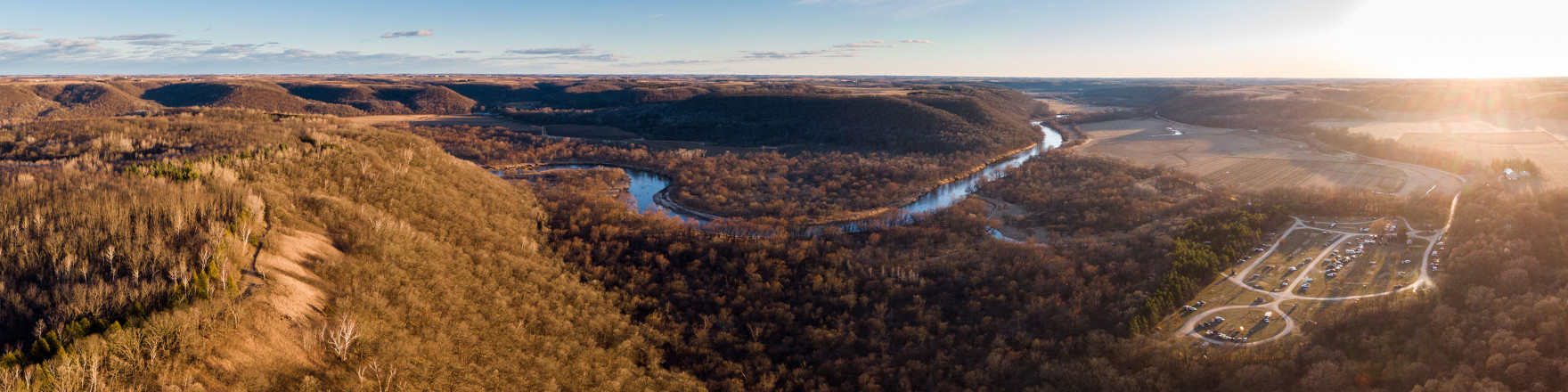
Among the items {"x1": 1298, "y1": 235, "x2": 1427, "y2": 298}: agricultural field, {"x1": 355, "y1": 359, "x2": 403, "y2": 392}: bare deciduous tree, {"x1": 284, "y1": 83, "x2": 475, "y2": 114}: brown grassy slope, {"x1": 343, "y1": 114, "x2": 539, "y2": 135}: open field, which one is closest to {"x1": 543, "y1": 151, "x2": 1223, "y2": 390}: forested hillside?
{"x1": 1298, "y1": 235, "x2": 1427, "y2": 298}: agricultural field

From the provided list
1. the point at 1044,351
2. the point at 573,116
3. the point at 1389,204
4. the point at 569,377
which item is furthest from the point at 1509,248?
the point at 573,116

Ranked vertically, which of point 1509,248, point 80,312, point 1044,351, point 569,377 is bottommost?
point 1044,351

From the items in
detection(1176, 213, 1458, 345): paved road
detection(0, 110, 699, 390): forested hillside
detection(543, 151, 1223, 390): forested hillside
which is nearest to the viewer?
detection(0, 110, 699, 390): forested hillside

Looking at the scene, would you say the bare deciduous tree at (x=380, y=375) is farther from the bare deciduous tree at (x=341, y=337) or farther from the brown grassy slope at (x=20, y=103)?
the brown grassy slope at (x=20, y=103)

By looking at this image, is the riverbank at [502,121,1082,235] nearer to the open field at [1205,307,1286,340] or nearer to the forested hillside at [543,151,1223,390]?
the forested hillside at [543,151,1223,390]

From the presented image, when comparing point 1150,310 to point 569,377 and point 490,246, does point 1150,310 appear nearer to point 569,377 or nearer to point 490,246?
point 569,377

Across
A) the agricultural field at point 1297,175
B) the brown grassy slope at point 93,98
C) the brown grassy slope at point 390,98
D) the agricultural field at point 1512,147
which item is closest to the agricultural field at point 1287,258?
the agricultural field at point 1297,175

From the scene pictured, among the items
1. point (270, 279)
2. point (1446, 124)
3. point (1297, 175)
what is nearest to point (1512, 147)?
point (1297, 175)
